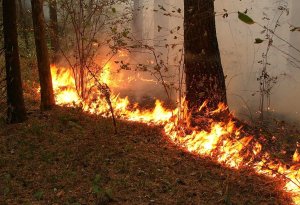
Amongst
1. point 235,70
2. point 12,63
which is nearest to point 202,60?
point 12,63

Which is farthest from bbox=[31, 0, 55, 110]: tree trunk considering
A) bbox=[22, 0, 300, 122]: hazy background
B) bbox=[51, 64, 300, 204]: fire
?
bbox=[22, 0, 300, 122]: hazy background

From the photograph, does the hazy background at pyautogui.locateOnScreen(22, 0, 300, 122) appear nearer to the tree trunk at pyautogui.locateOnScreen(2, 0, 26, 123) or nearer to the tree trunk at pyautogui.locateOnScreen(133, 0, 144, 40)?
the tree trunk at pyautogui.locateOnScreen(133, 0, 144, 40)

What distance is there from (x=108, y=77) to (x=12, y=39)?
684 centimetres

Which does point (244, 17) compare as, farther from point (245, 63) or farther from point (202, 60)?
point (245, 63)

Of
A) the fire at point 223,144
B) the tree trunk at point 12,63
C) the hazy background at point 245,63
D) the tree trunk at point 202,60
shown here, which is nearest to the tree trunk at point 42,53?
the fire at point 223,144

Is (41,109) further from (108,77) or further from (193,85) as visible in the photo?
(108,77)

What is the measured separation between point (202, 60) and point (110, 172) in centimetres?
323

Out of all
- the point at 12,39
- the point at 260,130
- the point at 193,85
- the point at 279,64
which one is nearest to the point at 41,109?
the point at 12,39

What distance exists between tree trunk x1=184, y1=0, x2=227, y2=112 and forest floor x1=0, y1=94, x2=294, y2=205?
128 centimetres

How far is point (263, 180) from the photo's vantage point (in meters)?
5.52

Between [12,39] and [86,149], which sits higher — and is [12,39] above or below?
above

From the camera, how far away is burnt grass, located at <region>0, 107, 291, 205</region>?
197 inches

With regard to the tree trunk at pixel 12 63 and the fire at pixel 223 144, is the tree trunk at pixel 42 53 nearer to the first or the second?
the fire at pixel 223 144

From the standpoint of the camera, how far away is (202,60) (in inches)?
292
